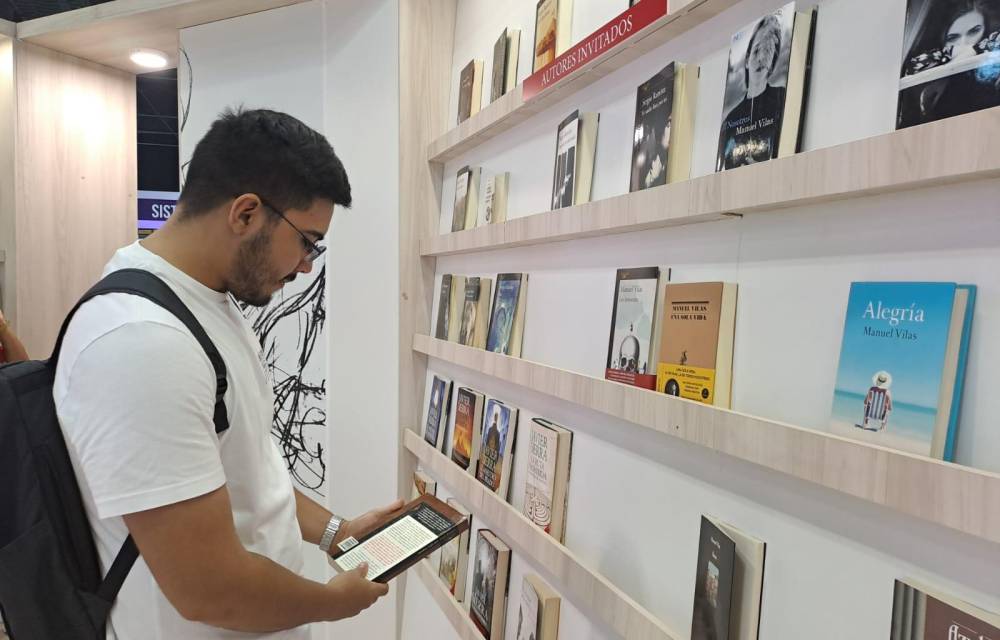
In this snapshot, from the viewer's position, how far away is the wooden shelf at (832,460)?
653 mm

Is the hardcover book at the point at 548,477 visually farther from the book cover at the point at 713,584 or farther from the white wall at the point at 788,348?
the book cover at the point at 713,584

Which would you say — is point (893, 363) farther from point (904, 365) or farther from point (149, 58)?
point (149, 58)

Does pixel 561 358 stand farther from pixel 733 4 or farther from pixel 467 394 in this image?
pixel 733 4

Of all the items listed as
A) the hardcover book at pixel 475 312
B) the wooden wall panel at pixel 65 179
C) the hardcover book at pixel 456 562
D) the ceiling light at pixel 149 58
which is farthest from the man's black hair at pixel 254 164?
the wooden wall panel at pixel 65 179

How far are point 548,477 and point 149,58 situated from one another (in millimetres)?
3239

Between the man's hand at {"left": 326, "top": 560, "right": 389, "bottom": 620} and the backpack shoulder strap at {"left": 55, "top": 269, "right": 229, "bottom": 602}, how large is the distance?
1.18 feet

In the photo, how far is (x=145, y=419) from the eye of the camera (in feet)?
2.87

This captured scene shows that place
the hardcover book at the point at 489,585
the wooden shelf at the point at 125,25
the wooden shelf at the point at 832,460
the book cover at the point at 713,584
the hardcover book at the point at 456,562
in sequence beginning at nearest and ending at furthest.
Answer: the wooden shelf at the point at 832,460 → the book cover at the point at 713,584 → the hardcover book at the point at 489,585 → the hardcover book at the point at 456,562 → the wooden shelf at the point at 125,25

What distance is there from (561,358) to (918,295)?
2.94ft

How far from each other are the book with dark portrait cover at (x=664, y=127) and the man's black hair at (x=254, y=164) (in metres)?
0.64

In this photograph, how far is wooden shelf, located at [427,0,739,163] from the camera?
3.71 ft

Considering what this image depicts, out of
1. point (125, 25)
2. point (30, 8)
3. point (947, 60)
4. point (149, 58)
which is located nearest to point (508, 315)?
point (947, 60)

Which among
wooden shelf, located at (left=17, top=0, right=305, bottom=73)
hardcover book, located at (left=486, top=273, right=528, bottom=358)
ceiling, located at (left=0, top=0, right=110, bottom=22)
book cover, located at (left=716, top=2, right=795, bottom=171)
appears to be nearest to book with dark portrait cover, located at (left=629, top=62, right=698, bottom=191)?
book cover, located at (left=716, top=2, right=795, bottom=171)

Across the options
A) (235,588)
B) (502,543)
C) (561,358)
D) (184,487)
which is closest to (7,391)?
(184,487)
